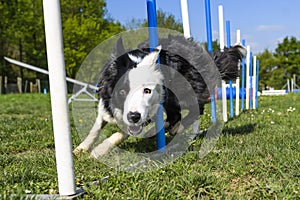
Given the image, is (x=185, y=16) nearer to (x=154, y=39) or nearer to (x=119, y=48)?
(x=154, y=39)

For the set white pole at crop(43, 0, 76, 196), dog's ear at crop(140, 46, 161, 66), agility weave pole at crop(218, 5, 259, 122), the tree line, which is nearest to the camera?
white pole at crop(43, 0, 76, 196)

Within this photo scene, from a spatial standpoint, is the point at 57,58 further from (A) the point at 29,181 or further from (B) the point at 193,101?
(B) the point at 193,101

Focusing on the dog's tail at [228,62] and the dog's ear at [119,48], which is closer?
the dog's ear at [119,48]

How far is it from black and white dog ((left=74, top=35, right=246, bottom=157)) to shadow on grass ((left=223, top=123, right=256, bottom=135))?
0.78 metres

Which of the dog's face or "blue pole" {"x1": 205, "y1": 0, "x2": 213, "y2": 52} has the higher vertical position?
"blue pole" {"x1": 205, "y1": 0, "x2": 213, "y2": 52}

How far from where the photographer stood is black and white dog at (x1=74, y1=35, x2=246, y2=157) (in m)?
3.18

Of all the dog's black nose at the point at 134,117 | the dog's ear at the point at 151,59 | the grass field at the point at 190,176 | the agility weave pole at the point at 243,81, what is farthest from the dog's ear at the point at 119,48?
the agility weave pole at the point at 243,81

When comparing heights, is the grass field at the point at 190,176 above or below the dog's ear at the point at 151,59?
below

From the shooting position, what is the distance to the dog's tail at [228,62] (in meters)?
4.93

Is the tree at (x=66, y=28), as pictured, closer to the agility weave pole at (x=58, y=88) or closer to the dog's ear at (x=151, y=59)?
the dog's ear at (x=151, y=59)

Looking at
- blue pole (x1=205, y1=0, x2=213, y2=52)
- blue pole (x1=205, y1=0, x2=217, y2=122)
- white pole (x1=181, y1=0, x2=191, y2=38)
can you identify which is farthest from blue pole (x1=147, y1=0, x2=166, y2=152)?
blue pole (x1=205, y1=0, x2=213, y2=52)

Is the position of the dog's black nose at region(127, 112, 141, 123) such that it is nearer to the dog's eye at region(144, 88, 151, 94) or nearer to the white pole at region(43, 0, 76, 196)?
the dog's eye at region(144, 88, 151, 94)

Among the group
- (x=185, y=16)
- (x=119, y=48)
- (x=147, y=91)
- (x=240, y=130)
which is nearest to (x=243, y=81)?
(x=240, y=130)

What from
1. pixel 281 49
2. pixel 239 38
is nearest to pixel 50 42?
pixel 239 38
